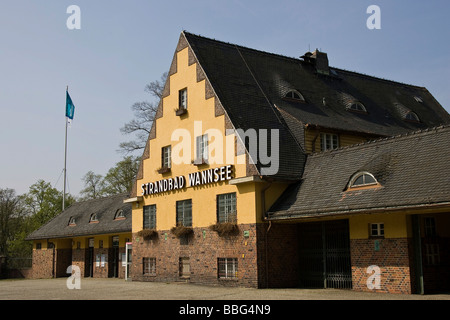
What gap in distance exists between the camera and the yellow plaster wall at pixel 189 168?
22.2 meters

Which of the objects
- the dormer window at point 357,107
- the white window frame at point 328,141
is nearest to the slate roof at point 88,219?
the white window frame at point 328,141

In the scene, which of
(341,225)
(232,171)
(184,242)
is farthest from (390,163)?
(184,242)

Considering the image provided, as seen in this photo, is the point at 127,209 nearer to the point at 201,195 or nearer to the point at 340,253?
the point at 201,195

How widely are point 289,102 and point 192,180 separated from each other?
6.22 meters

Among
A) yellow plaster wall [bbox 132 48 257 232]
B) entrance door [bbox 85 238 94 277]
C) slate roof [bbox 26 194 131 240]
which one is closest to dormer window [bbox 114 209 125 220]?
slate roof [bbox 26 194 131 240]

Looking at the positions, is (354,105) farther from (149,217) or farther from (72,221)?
(72,221)

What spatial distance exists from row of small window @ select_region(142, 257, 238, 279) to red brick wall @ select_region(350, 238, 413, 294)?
537 cm

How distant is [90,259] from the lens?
37.9m

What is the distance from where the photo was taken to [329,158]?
71.9ft

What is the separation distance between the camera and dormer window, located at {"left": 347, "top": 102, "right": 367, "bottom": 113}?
28517 mm

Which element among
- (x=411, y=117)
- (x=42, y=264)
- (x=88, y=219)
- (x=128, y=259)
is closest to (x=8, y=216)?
(x=42, y=264)

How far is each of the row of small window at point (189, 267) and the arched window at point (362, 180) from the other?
620cm

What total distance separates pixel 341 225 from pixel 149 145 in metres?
12.6
